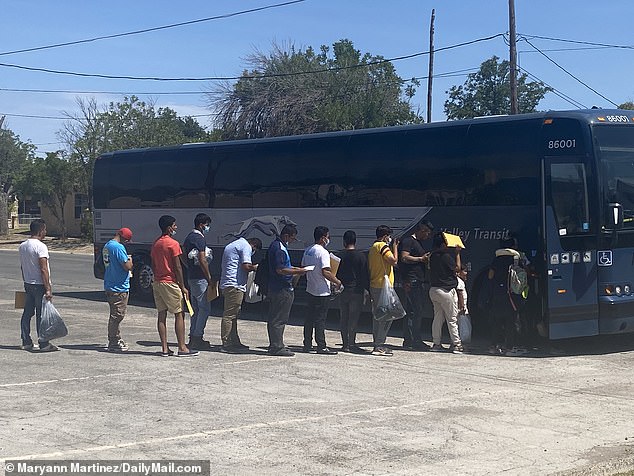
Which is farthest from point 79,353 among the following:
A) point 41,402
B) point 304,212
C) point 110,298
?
point 304,212

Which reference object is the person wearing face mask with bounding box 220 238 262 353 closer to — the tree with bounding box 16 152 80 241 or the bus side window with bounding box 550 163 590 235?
the bus side window with bounding box 550 163 590 235

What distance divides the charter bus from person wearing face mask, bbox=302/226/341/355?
279 cm

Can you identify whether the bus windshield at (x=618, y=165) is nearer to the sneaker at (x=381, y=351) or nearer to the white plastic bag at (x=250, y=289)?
the sneaker at (x=381, y=351)

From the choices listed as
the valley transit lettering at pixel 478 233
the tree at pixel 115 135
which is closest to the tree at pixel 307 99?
the tree at pixel 115 135

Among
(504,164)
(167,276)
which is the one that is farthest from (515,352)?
(167,276)

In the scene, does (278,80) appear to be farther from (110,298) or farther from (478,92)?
(110,298)

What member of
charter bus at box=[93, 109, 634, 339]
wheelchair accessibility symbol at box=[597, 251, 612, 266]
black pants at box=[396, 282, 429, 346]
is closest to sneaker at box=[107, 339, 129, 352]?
black pants at box=[396, 282, 429, 346]

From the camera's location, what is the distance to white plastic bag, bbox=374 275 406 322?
46.2 ft

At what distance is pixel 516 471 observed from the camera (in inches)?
308

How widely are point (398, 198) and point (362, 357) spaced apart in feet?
12.5

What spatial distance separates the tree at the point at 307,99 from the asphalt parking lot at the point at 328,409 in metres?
35.5

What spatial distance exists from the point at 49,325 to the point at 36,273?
753 millimetres

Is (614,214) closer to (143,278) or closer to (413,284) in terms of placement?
(413,284)

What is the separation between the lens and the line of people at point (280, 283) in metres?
13.7
